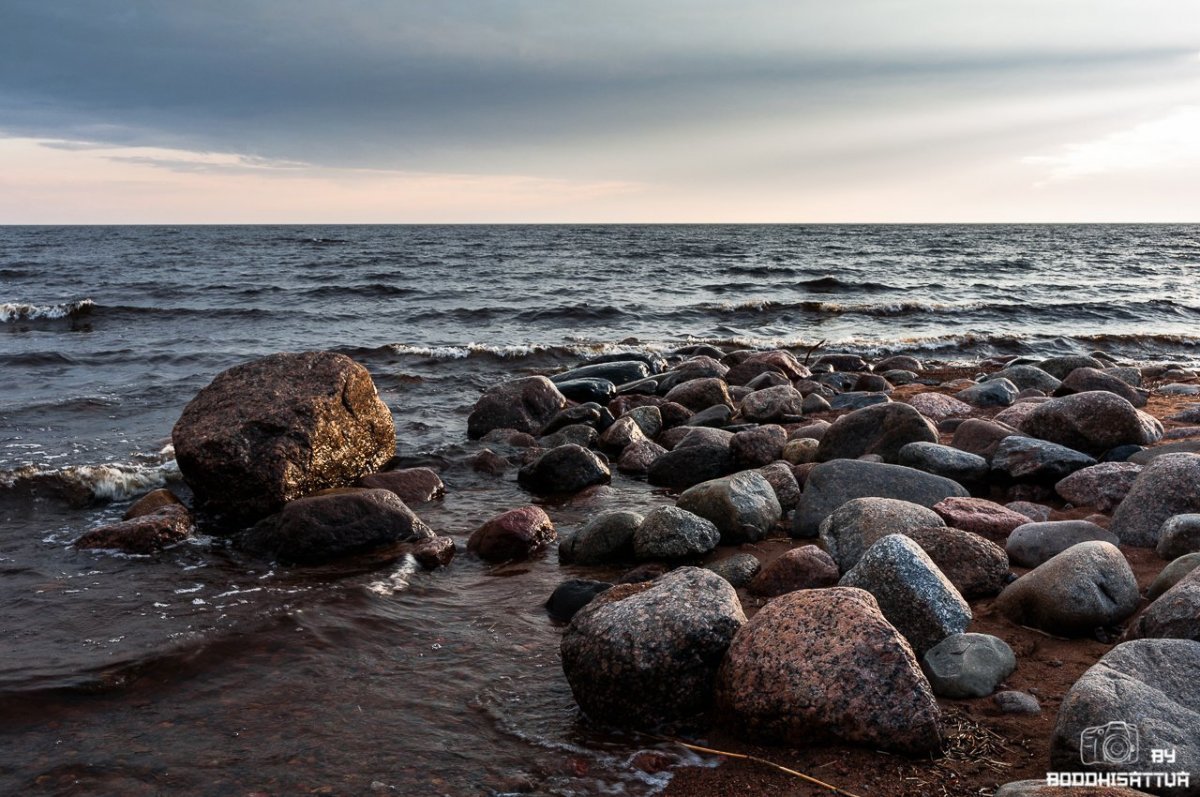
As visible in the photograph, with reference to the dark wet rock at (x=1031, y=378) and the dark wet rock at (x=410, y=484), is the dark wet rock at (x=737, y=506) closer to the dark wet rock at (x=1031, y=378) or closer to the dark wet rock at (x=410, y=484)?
the dark wet rock at (x=410, y=484)

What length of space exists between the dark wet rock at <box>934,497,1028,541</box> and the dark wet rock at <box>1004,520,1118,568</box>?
30 cm

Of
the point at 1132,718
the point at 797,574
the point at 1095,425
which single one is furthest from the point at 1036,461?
the point at 1132,718

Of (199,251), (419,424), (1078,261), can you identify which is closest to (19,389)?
(419,424)

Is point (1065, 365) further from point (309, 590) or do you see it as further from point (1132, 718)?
point (309, 590)

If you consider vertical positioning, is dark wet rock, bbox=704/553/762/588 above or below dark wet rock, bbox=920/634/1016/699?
below

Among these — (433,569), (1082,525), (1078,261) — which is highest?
(1078,261)

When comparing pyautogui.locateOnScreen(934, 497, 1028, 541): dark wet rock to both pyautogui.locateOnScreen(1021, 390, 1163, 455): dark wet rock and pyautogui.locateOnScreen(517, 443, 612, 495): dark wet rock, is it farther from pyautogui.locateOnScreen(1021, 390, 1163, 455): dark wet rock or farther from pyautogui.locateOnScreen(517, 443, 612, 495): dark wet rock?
pyautogui.locateOnScreen(517, 443, 612, 495): dark wet rock

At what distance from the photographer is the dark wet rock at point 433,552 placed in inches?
229

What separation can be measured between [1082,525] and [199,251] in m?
52.8

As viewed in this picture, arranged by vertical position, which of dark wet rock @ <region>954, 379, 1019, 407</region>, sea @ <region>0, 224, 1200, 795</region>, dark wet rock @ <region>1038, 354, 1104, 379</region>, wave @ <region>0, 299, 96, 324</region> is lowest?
sea @ <region>0, 224, 1200, 795</region>

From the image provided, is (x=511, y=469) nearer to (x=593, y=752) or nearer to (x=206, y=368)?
(x=593, y=752)

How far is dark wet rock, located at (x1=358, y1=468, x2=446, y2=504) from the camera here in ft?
24.4

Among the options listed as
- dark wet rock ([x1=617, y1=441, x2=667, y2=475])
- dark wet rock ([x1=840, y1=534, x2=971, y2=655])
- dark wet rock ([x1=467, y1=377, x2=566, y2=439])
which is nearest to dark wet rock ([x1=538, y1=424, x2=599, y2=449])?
dark wet rock ([x1=467, y1=377, x2=566, y2=439])

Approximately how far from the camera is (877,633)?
133 inches
